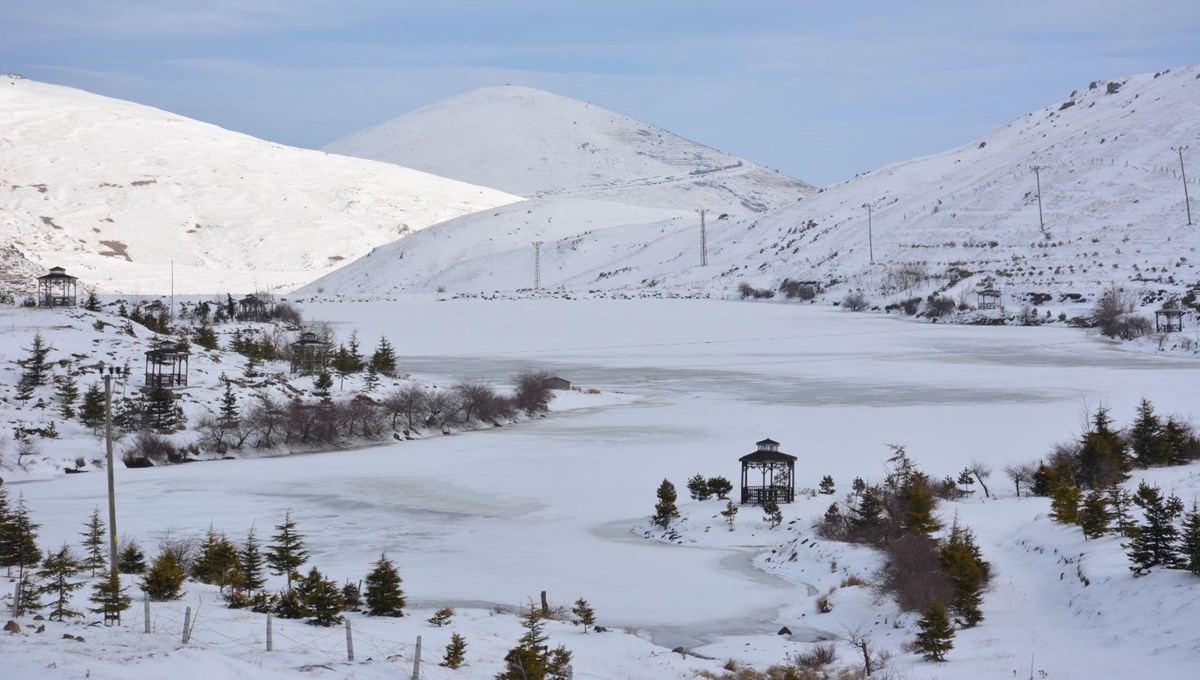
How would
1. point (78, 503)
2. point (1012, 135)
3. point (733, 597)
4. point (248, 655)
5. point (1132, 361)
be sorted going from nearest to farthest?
point (248, 655), point (733, 597), point (78, 503), point (1132, 361), point (1012, 135)

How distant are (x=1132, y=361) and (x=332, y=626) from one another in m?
50.7

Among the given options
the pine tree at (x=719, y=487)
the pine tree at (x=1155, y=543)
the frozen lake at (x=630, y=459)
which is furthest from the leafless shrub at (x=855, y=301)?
the pine tree at (x=1155, y=543)

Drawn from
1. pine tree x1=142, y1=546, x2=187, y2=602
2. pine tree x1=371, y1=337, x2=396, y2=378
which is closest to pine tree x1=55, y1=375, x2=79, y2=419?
pine tree x1=371, y1=337, x2=396, y2=378

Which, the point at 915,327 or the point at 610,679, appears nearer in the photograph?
the point at 610,679

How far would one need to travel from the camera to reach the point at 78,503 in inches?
1234

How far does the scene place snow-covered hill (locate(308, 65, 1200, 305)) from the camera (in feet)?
A: 332

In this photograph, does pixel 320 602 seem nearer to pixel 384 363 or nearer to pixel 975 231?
pixel 384 363

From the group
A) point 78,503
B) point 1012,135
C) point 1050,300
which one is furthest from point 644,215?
point 78,503

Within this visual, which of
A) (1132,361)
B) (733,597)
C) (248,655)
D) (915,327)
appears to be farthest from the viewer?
(915,327)

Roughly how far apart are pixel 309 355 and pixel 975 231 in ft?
261

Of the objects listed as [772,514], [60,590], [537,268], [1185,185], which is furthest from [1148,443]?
[537,268]

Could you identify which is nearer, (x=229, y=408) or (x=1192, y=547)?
(x=1192, y=547)

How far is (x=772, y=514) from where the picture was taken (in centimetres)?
2839

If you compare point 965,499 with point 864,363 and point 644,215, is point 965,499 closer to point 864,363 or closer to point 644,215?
point 864,363
